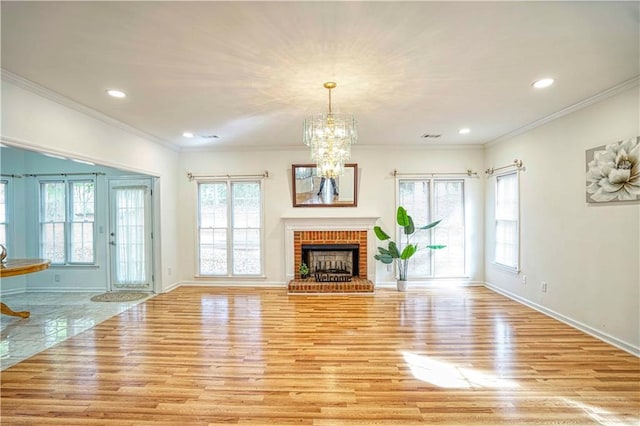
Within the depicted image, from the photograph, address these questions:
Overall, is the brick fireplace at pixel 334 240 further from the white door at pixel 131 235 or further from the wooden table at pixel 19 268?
the wooden table at pixel 19 268

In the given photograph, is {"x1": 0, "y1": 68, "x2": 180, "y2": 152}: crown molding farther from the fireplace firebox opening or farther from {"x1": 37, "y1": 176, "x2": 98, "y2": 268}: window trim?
the fireplace firebox opening

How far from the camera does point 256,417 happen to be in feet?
7.05

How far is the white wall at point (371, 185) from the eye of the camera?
235 inches

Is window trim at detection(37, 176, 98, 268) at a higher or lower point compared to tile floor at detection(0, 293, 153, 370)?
higher

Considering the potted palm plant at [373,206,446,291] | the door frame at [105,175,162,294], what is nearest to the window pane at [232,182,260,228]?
the door frame at [105,175,162,294]

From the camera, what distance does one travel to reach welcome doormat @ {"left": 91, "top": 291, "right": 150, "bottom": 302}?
5090 millimetres

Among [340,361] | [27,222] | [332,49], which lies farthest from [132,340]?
[27,222]

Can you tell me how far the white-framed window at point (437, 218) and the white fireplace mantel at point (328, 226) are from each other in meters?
0.67

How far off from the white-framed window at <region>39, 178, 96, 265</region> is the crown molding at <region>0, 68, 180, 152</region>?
186 cm

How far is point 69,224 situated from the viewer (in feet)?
18.7

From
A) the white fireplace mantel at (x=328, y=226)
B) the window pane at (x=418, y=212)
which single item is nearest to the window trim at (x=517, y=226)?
the window pane at (x=418, y=212)

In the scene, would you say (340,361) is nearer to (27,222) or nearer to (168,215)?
(168,215)

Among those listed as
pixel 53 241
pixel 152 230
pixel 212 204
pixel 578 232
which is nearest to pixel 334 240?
pixel 212 204

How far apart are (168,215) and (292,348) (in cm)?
390
